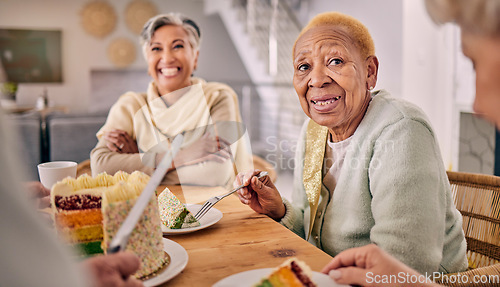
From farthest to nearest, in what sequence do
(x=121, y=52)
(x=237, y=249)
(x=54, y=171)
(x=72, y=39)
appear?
(x=121, y=52), (x=72, y=39), (x=54, y=171), (x=237, y=249)

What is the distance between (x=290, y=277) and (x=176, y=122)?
1365 millimetres

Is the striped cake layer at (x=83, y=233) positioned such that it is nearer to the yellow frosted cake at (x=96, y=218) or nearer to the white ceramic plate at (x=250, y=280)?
the yellow frosted cake at (x=96, y=218)

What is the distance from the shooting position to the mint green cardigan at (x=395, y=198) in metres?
0.93

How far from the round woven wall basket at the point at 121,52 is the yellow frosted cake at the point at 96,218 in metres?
7.92

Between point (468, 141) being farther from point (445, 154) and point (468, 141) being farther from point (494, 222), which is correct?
point (494, 222)

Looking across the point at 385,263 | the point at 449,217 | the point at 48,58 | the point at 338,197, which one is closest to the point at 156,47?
the point at 338,197

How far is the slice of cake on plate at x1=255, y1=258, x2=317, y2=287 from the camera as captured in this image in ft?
1.98

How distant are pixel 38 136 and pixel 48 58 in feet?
17.8

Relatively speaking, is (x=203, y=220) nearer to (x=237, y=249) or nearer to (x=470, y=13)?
(x=237, y=249)

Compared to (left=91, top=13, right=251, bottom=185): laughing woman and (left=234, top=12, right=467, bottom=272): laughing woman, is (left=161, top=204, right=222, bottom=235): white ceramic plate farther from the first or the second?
(left=91, top=13, right=251, bottom=185): laughing woman

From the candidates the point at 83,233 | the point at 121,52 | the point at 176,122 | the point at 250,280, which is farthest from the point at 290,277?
the point at 121,52

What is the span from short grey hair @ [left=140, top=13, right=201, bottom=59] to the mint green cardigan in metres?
1.23

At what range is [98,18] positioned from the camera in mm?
7934

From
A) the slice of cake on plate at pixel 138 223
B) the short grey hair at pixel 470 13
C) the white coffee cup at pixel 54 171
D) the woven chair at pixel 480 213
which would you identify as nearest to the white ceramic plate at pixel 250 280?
the slice of cake on plate at pixel 138 223
